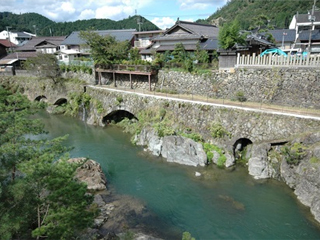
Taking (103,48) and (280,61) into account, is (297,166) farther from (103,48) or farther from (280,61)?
(103,48)

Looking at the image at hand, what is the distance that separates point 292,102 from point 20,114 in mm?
20483

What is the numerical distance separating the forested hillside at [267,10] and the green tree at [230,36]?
4332cm

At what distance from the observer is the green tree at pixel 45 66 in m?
35.1

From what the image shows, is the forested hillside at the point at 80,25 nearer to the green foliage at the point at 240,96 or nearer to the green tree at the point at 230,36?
the green tree at the point at 230,36

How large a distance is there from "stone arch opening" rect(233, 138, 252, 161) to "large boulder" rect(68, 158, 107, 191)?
10715 mm

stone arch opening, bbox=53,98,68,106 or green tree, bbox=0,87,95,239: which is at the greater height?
green tree, bbox=0,87,95,239

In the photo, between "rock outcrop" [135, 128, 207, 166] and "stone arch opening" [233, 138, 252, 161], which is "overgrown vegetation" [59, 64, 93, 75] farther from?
"stone arch opening" [233, 138, 252, 161]

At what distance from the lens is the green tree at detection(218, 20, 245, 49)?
2397cm

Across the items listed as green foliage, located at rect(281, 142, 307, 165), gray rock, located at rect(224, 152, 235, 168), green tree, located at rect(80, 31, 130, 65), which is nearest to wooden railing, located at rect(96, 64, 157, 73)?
green tree, located at rect(80, 31, 130, 65)

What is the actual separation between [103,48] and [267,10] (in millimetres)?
80683

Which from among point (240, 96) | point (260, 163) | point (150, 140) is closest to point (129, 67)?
point (150, 140)

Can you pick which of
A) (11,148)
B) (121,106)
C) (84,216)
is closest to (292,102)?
(121,106)

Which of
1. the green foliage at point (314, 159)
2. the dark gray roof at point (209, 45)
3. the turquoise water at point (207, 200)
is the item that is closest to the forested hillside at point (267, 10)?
the dark gray roof at point (209, 45)

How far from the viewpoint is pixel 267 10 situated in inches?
3526
